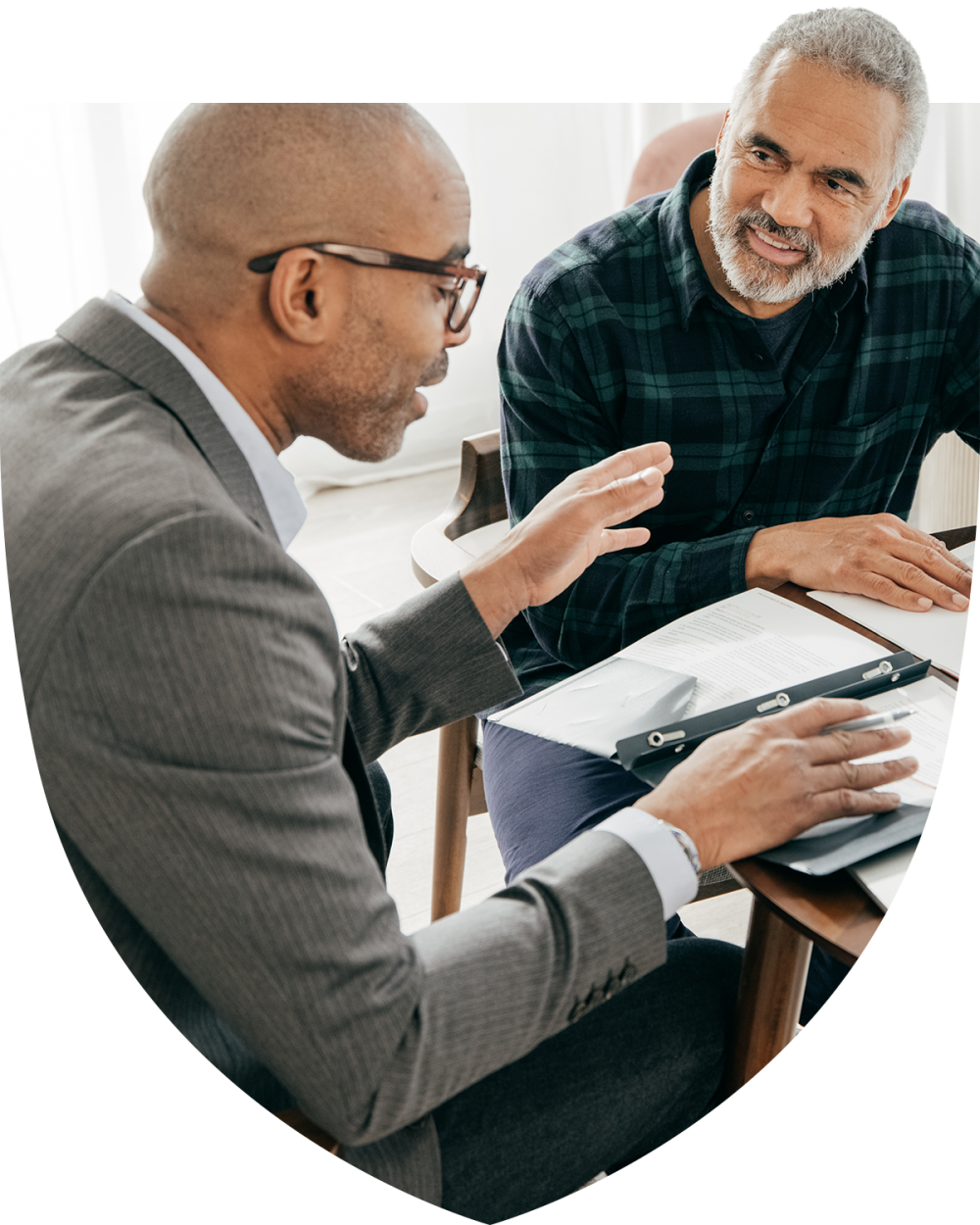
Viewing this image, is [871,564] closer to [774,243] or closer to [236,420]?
[774,243]

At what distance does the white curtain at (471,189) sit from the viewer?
297 cm

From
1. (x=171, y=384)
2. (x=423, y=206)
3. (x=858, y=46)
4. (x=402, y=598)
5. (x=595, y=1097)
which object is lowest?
(x=402, y=598)

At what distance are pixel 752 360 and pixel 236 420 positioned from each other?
2.79 feet

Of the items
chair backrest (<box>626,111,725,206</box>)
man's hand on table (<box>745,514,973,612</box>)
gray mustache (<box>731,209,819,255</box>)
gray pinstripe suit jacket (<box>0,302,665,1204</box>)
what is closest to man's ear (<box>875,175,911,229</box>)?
gray mustache (<box>731,209,819,255</box>)

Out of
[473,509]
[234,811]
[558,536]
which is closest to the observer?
[234,811]

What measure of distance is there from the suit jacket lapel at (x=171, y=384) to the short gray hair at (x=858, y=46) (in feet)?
2.88

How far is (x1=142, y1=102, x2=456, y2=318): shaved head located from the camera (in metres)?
0.80

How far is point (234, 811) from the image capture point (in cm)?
→ 63

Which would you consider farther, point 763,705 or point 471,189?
point 471,189

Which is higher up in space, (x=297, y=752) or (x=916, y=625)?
(x=297, y=752)

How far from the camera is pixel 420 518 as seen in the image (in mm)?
3422

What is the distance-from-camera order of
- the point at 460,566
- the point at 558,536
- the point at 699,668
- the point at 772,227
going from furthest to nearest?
the point at 460,566 → the point at 772,227 → the point at 558,536 → the point at 699,668

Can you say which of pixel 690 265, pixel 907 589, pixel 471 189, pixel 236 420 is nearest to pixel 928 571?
pixel 907 589

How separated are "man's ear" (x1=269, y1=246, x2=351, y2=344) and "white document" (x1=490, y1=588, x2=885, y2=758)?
37 centimetres
